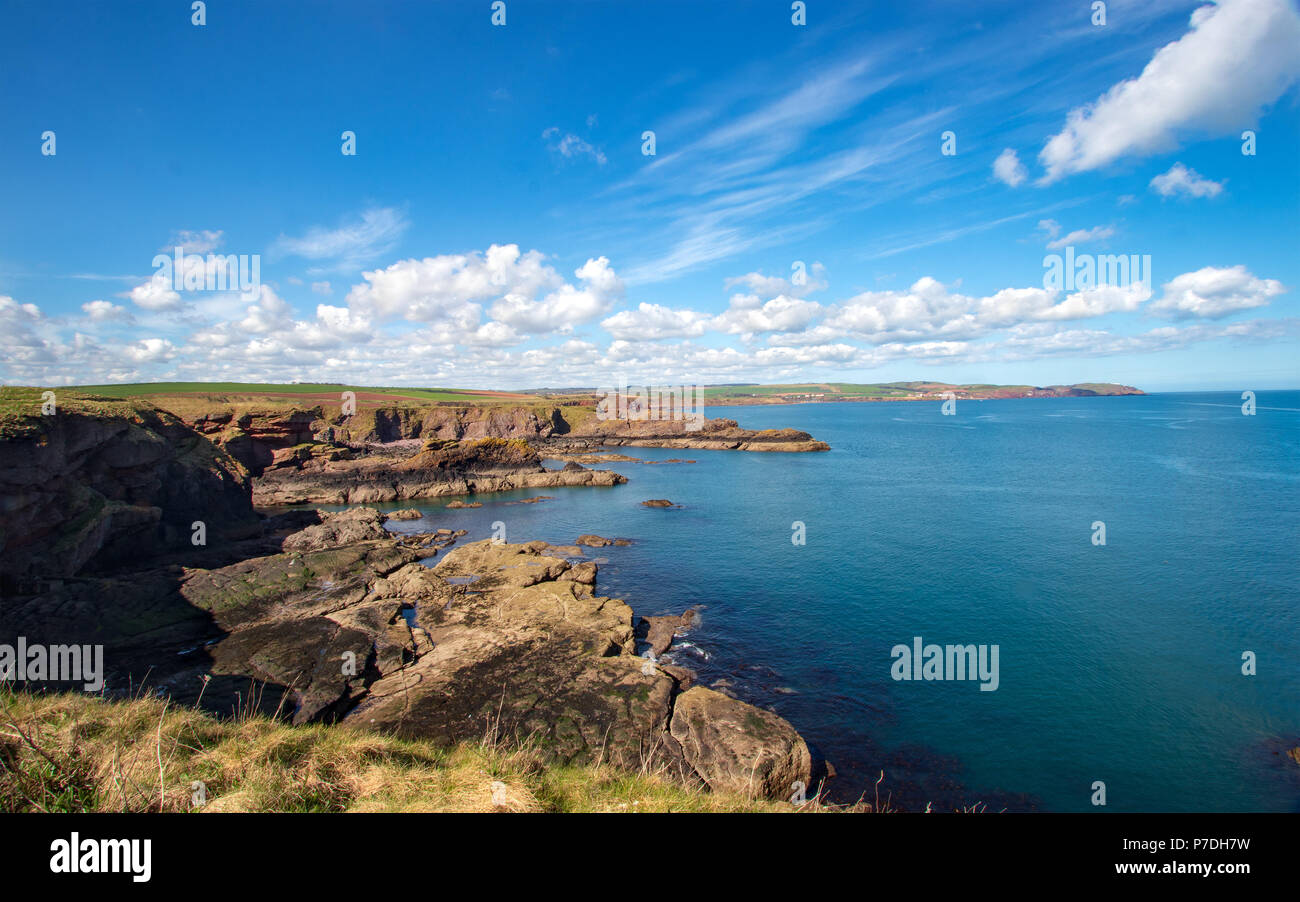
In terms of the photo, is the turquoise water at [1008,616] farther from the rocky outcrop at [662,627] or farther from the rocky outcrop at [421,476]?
the rocky outcrop at [421,476]

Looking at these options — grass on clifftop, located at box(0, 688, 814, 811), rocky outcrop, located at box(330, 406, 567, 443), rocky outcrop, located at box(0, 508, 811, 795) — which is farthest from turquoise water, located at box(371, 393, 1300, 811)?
rocky outcrop, located at box(330, 406, 567, 443)

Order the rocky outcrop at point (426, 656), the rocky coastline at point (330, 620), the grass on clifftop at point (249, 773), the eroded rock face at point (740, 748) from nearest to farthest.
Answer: the grass on clifftop at point (249, 773) < the eroded rock face at point (740, 748) < the rocky outcrop at point (426, 656) < the rocky coastline at point (330, 620)

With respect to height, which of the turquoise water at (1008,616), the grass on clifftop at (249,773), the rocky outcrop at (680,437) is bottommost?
the turquoise water at (1008,616)

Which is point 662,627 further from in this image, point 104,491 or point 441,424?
point 441,424

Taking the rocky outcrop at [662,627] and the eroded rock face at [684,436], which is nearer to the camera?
the rocky outcrop at [662,627]

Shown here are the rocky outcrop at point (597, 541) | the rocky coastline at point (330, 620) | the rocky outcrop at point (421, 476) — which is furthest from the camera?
the rocky outcrop at point (421, 476)

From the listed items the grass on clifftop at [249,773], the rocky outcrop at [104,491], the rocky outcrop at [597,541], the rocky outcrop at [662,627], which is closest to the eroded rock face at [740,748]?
the grass on clifftop at [249,773]

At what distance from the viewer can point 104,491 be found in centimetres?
2691

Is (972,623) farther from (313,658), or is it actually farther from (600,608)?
(313,658)

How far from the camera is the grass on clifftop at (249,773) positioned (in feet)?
19.0

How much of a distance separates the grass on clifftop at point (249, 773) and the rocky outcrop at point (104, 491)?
18390 millimetres

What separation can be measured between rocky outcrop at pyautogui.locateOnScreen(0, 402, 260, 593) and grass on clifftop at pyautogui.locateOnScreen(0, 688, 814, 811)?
18390 millimetres

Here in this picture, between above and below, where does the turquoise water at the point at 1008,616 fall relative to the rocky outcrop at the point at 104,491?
below
